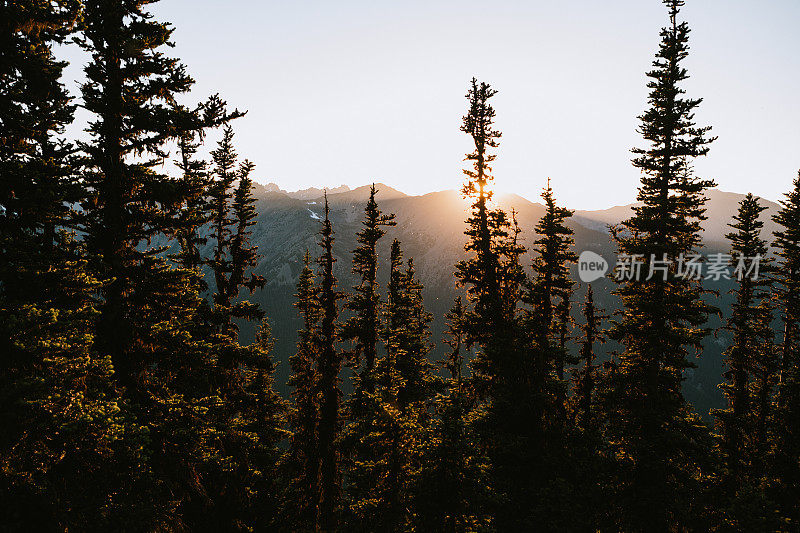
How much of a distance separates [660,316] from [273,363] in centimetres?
1750

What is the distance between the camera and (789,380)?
2306 centimetres

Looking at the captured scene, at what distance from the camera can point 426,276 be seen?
584 ft

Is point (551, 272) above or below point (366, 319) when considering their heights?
above

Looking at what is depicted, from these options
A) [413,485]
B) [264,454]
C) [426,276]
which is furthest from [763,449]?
[426,276]

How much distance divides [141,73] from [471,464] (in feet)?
46.0

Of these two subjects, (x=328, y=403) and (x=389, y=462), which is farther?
(x=328, y=403)

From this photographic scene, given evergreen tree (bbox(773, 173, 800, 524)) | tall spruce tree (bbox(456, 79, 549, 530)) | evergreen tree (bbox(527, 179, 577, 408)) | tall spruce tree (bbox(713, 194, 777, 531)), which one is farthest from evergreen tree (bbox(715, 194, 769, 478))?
tall spruce tree (bbox(456, 79, 549, 530))

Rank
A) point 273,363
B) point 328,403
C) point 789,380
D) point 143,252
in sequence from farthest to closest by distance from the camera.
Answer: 1. point 789,380
2. point 328,403
3. point 273,363
4. point 143,252

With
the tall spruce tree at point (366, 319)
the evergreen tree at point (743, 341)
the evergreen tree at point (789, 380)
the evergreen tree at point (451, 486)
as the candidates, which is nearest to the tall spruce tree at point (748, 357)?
the evergreen tree at point (743, 341)

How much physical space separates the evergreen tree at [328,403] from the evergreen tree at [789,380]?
22.7 metres

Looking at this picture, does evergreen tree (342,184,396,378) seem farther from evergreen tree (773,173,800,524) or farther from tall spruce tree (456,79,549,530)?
evergreen tree (773,173,800,524)

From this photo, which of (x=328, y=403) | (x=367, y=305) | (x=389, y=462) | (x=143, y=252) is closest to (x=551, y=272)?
(x=367, y=305)

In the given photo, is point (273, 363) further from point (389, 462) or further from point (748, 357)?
point (748, 357)

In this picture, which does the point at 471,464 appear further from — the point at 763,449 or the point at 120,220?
the point at 763,449
